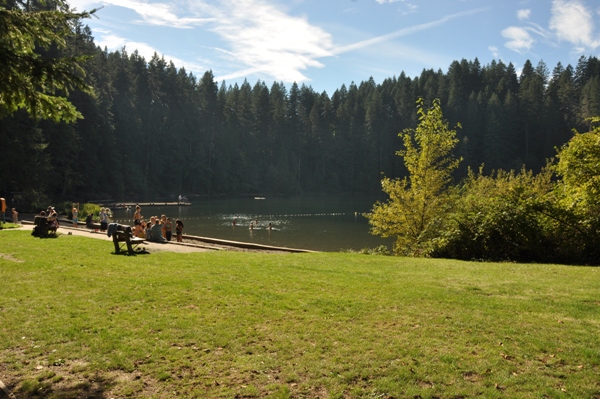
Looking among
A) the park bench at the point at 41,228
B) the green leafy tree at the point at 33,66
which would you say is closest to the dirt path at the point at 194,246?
the park bench at the point at 41,228

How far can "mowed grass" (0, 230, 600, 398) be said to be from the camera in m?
5.09

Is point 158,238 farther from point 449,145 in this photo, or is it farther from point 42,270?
point 449,145

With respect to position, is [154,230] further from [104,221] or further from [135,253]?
[104,221]

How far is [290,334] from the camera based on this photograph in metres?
6.55

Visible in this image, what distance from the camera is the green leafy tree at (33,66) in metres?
6.75

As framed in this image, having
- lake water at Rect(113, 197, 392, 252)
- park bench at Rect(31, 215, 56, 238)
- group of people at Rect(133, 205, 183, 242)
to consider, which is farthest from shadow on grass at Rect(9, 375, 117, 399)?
lake water at Rect(113, 197, 392, 252)

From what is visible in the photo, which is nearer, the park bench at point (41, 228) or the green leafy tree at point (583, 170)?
the green leafy tree at point (583, 170)

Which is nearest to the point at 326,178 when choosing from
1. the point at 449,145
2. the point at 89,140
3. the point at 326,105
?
the point at 326,105

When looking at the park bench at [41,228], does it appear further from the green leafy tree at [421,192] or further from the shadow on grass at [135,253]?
the green leafy tree at [421,192]

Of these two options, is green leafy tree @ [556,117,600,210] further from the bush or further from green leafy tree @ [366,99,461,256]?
green leafy tree @ [366,99,461,256]

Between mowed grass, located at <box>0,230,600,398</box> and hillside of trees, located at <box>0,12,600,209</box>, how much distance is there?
2304 inches

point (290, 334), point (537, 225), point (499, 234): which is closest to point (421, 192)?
point (499, 234)

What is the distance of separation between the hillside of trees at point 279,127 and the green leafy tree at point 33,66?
58.2 meters

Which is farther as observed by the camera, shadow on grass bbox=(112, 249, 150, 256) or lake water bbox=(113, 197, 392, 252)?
lake water bbox=(113, 197, 392, 252)
